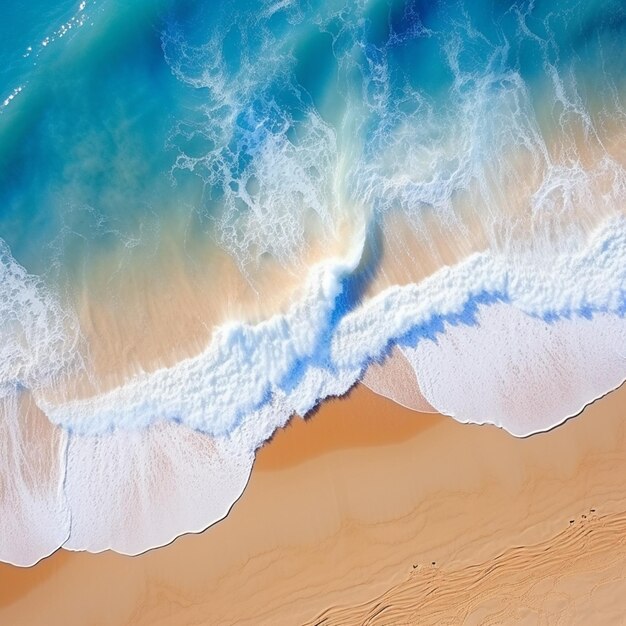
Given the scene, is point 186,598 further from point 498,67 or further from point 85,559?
point 498,67

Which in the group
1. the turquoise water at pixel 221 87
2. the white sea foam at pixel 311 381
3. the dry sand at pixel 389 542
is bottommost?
the dry sand at pixel 389 542

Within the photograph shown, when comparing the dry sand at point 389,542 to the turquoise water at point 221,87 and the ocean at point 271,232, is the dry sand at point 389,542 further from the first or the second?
the turquoise water at point 221,87

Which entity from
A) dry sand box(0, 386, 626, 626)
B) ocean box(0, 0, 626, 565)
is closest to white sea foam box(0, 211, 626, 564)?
ocean box(0, 0, 626, 565)

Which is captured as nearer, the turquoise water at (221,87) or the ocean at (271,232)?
the ocean at (271,232)

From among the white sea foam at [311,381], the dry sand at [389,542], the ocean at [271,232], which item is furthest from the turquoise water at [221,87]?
the dry sand at [389,542]

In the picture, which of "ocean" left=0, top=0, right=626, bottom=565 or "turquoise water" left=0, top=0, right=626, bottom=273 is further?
"turquoise water" left=0, top=0, right=626, bottom=273

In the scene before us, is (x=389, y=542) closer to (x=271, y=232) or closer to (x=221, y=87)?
(x=271, y=232)

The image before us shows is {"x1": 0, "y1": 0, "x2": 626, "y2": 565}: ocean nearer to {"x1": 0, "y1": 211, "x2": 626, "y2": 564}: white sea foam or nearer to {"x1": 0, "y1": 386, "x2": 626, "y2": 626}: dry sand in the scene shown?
{"x1": 0, "y1": 211, "x2": 626, "y2": 564}: white sea foam
